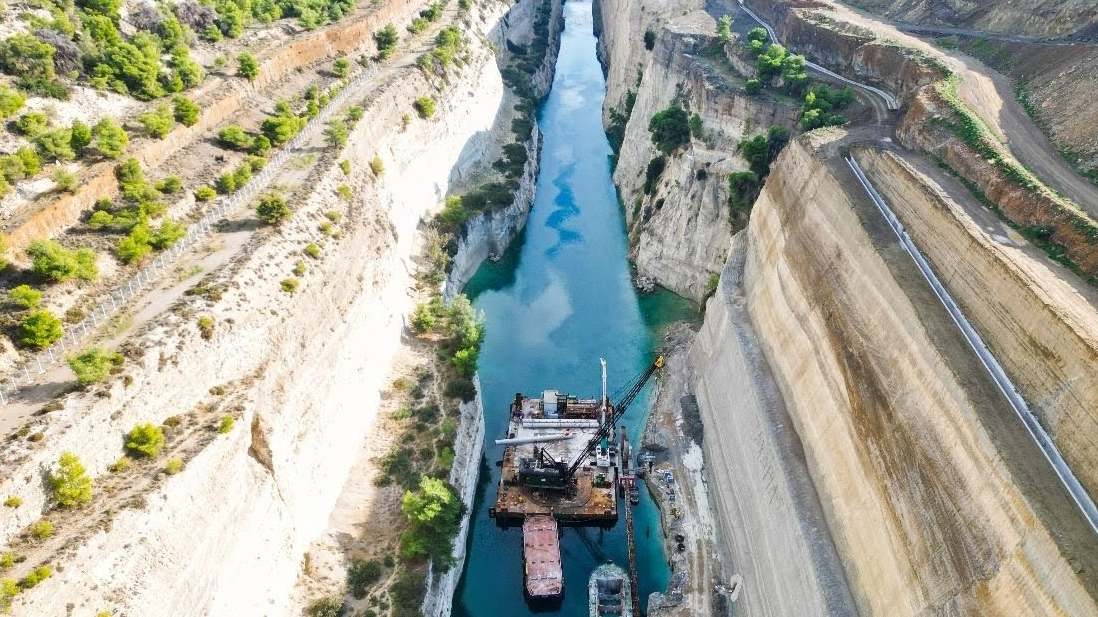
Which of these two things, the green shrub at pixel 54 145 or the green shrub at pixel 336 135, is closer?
the green shrub at pixel 54 145

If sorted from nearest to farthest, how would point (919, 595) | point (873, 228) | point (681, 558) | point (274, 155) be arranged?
point (919, 595) → point (873, 228) → point (681, 558) → point (274, 155)

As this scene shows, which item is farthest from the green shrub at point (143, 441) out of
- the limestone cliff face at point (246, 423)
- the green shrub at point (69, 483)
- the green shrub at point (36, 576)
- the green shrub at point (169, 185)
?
the green shrub at point (169, 185)

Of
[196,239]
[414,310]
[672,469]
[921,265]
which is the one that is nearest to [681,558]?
[672,469]

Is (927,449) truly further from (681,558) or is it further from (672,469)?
(672,469)

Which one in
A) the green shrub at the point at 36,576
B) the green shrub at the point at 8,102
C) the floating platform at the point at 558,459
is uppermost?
the green shrub at the point at 8,102

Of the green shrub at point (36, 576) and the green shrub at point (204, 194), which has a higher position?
the green shrub at point (36, 576)

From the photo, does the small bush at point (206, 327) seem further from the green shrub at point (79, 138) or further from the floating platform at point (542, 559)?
the floating platform at point (542, 559)

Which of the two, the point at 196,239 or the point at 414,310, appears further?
the point at 414,310
